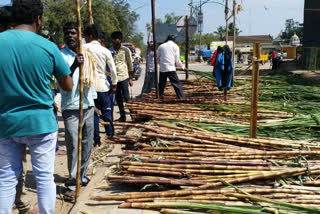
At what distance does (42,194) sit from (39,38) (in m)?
1.03

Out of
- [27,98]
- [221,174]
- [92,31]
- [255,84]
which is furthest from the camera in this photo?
[92,31]

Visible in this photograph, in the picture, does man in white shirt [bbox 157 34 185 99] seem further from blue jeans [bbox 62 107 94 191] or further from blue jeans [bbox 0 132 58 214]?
blue jeans [bbox 0 132 58 214]

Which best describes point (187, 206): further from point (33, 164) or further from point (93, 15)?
point (93, 15)

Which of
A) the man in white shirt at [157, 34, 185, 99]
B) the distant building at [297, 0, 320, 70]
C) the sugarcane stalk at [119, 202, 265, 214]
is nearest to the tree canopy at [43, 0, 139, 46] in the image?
the distant building at [297, 0, 320, 70]

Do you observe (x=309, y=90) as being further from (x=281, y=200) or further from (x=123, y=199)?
(x=123, y=199)

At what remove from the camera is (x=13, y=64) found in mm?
1808

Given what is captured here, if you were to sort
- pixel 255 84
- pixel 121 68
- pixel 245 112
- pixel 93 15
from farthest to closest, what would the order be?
pixel 93 15, pixel 121 68, pixel 245 112, pixel 255 84

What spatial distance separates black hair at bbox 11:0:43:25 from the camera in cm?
189

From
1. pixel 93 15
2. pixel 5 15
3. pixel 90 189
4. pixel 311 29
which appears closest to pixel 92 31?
pixel 5 15

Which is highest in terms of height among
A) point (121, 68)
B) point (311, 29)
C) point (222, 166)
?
point (311, 29)

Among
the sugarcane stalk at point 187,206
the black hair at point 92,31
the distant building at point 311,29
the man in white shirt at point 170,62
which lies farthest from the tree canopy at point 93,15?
the sugarcane stalk at point 187,206

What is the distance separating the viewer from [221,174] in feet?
8.60

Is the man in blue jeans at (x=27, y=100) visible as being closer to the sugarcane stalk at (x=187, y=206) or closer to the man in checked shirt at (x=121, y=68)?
the sugarcane stalk at (x=187, y=206)

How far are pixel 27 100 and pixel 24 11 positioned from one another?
0.56 meters
